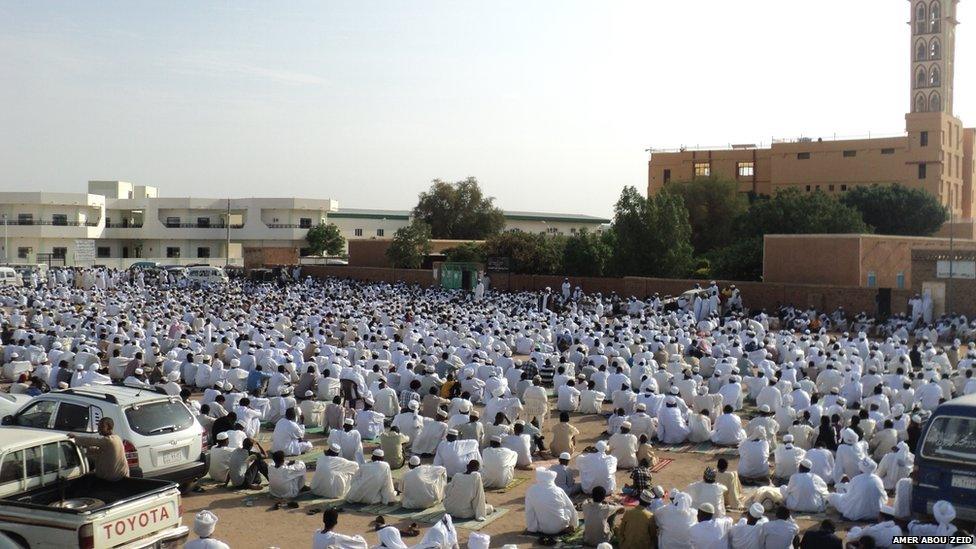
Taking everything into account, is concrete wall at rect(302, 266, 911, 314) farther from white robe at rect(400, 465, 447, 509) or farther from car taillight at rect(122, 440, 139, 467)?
car taillight at rect(122, 440, 139, 467)

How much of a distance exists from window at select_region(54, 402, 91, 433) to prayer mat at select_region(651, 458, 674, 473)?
5.93m

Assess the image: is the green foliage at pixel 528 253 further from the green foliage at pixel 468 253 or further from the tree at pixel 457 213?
the tree at pixel 457 213

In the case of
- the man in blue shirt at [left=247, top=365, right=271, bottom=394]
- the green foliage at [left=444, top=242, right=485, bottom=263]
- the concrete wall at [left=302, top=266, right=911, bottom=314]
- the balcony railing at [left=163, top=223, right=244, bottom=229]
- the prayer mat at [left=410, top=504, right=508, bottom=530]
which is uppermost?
the balcony railing at [left=163, top=223, right=244, bottom=229]

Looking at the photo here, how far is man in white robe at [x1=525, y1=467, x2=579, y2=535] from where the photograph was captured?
7684 mm

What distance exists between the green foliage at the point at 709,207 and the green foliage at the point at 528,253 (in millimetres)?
11689

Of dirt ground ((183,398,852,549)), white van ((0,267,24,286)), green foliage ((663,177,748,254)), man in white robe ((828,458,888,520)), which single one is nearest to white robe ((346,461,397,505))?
dirt ground ((183,398,852,549))

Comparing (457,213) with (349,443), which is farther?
(457,213)

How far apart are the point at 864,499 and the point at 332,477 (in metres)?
5.03

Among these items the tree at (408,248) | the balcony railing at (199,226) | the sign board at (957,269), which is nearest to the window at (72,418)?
the sign board at (957,269)

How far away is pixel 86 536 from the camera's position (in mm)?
5473

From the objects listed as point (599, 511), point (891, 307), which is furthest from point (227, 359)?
point (891, 307)

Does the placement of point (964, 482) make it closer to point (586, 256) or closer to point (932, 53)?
point (586, 256)

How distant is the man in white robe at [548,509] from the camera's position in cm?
768

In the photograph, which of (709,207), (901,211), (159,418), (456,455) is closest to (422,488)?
(456,455)
